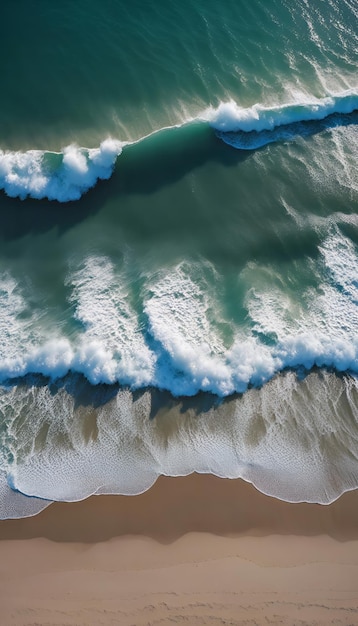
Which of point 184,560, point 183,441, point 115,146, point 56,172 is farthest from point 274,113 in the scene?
point 184,560

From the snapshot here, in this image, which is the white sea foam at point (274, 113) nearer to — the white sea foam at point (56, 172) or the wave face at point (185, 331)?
the white sea foam at point (56, 172)

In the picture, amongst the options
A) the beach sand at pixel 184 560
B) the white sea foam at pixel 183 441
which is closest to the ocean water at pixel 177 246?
the white sea foam at pixel 183 441

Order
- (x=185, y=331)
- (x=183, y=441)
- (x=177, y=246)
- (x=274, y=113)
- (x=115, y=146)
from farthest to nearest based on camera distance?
1. (x=274, y=113)
2. (x=115, y=146)
3. (x=177, y=246)
4. (x=185, y=331)
5. (x=183, y=441)

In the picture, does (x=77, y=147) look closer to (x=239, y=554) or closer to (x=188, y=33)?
(x=188, y=33)

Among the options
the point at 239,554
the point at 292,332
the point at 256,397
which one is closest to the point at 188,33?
the point at 292,332

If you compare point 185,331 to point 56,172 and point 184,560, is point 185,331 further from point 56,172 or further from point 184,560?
point 56,172

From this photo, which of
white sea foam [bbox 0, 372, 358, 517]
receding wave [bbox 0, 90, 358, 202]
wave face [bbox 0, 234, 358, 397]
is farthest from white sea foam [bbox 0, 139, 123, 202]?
white sea foam [bbox 0, 372, 358, 517]

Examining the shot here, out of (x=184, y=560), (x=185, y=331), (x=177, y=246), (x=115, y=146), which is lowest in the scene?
(x=184, y=560)
